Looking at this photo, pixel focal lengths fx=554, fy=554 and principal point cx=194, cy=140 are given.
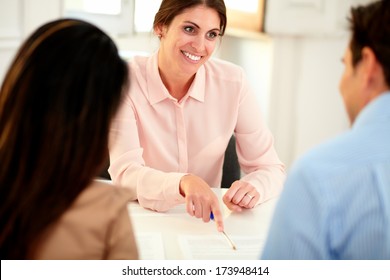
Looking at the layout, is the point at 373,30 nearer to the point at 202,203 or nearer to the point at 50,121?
the point at 50,121

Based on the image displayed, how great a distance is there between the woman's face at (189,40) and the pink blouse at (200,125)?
0.05 m

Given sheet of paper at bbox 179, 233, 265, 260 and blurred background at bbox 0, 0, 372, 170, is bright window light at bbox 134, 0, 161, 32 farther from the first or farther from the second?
sheet of paper at bbox 179, 233, 265, 260

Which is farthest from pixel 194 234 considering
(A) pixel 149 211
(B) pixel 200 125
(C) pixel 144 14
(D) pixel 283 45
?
(C) pixel 144 14

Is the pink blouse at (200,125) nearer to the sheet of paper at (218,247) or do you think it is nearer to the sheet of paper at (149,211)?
the sheet of paper at (149,211)

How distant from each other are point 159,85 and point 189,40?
0.17 metres

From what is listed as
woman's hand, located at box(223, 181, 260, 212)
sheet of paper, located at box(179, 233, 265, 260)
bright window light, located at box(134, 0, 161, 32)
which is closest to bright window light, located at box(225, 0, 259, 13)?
bright window light, located at box(134, 0, 161, 32)

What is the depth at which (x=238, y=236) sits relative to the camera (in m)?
1.28

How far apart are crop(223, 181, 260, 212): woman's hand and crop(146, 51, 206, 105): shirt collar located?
15.6 inches

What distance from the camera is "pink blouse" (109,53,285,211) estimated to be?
5.57ft
